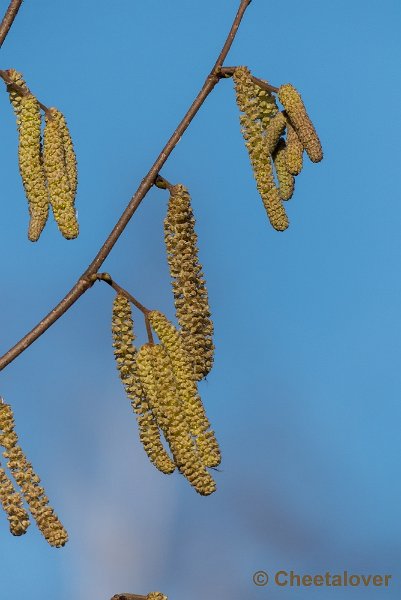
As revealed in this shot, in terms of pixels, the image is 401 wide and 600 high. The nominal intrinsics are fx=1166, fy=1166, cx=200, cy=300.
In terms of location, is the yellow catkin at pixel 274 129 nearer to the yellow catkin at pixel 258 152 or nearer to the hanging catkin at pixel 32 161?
the yellow catkin at pixel 258 152

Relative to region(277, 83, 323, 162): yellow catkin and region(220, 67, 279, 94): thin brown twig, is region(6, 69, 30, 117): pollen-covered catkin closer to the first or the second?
region(220, 67, 279, 94): thin brown twig

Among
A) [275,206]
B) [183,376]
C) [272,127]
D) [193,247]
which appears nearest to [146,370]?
[183,376]

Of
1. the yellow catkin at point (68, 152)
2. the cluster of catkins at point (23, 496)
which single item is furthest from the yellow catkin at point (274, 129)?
the cluster of catkins at point (23, 496)

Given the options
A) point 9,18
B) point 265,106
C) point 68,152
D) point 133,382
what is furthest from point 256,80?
point 133,382

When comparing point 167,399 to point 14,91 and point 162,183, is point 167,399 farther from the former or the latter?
point 14,91

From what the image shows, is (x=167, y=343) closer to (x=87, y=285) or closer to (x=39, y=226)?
(x=87, y=285)

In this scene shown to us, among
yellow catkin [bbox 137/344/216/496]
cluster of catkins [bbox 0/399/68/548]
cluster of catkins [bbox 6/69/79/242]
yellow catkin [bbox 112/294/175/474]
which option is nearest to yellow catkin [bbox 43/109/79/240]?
cluster of catkins [bbox 6/69/79/242]

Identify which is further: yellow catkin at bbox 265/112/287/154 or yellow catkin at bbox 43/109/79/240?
yellow catkin at bbox 265/112/287/154
